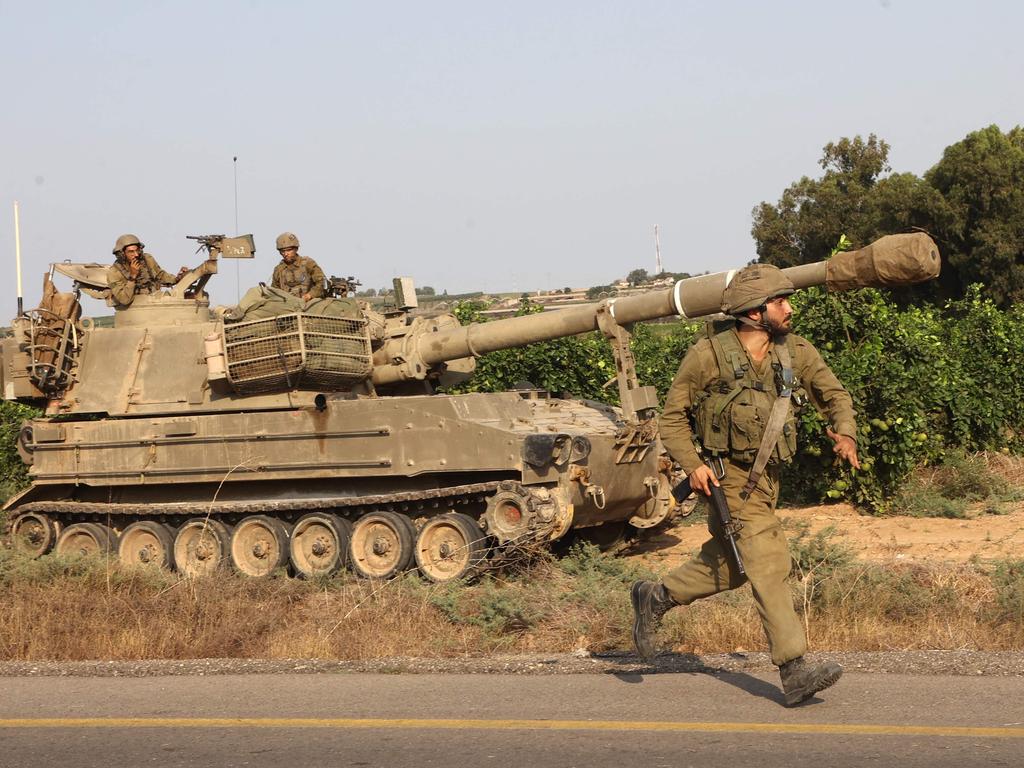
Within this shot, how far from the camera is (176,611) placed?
9453 mm

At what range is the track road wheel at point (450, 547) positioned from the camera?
39.0ft

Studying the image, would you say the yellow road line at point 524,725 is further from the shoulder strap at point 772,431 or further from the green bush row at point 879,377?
the green bush row at point 879,377

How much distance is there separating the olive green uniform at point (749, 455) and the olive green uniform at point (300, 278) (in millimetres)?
8152

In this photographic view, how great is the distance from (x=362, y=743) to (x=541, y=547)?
6000 mm

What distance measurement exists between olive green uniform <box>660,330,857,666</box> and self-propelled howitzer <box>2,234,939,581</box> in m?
4.45

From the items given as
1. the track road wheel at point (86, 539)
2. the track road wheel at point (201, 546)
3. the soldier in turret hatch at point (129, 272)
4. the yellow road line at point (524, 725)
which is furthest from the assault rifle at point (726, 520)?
the soldier in turret hatch at point (129, 272)

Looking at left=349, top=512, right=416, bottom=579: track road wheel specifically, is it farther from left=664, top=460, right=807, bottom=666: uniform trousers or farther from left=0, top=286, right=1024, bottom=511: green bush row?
left=664, top=460, right=807, bottom=666: uniform trousers

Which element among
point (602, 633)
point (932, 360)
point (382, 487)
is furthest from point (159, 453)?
point (932, 360)

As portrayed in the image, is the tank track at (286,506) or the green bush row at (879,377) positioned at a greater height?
the green bush row at (879,377)

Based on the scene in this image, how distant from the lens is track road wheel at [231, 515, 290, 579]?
12875 mm

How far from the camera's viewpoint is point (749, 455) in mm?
6336

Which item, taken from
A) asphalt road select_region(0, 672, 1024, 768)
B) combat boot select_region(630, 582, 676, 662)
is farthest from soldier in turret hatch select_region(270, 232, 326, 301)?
combat boot select_region(630, 582, 676, 662)

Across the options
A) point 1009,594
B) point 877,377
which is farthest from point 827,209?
point 1009,594

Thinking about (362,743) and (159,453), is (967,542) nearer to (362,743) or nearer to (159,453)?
(159,453)
